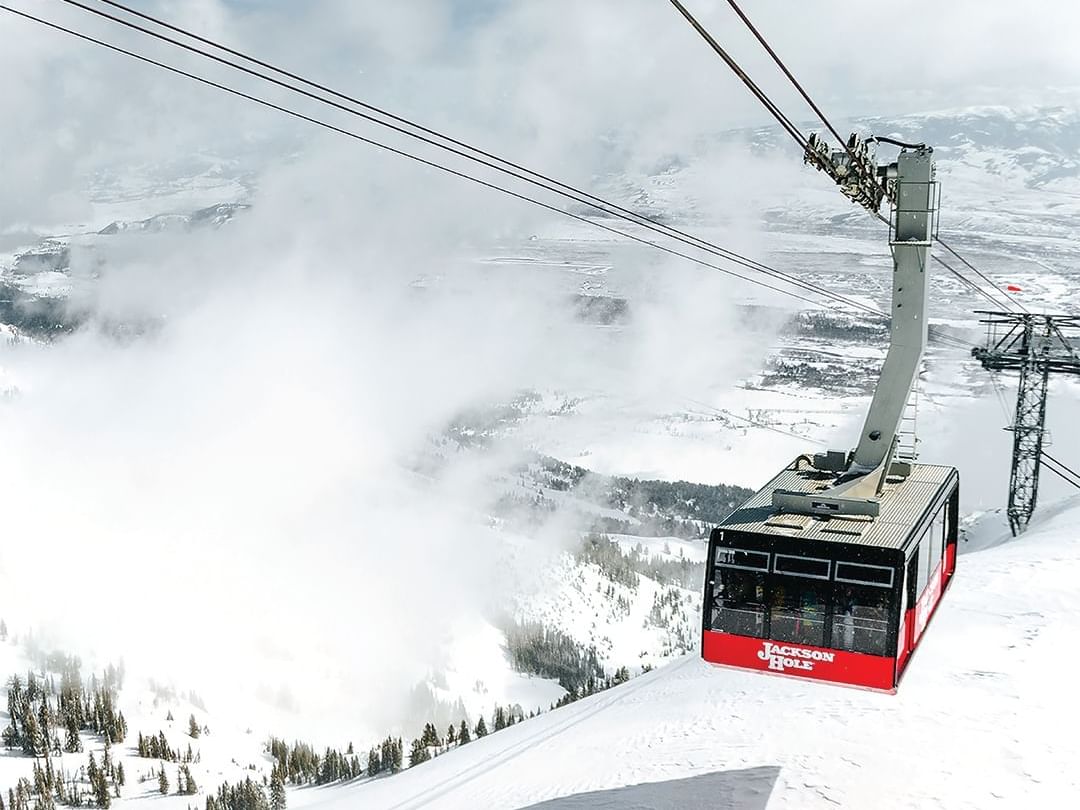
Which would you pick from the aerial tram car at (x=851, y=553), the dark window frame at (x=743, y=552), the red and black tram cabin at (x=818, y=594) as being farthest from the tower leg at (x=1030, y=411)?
the dark window frame at (x=743, y=552)

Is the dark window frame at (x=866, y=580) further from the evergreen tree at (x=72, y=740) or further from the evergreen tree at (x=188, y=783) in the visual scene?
the evergreen tree at (x=72, y=740)

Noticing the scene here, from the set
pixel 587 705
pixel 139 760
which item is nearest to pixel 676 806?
pixel 587 705

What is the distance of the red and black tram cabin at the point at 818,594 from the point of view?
1388 centimetres

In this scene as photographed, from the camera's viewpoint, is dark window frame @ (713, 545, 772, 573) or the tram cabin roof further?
dark window frame @ (713, 545, 772, 573)

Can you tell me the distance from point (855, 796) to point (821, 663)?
7114mm

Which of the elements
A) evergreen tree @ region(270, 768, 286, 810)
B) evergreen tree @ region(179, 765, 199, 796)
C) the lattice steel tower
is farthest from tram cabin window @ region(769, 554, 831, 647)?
evergreen tree @ region(179, 765, 199, 796)

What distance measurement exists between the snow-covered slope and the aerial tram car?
18.7 ft

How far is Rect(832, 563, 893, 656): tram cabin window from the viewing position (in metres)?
13.8

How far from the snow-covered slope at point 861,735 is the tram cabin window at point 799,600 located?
6.38m

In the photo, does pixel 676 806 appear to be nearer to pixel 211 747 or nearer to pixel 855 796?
pixel 855 796

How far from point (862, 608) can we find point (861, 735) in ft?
34.2

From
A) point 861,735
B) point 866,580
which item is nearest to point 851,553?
point 866,580

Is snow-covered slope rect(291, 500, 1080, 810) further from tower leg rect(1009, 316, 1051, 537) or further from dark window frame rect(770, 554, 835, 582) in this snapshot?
tower leg rect(1009, 316, 1051, 537)

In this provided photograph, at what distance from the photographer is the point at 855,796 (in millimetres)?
19391
